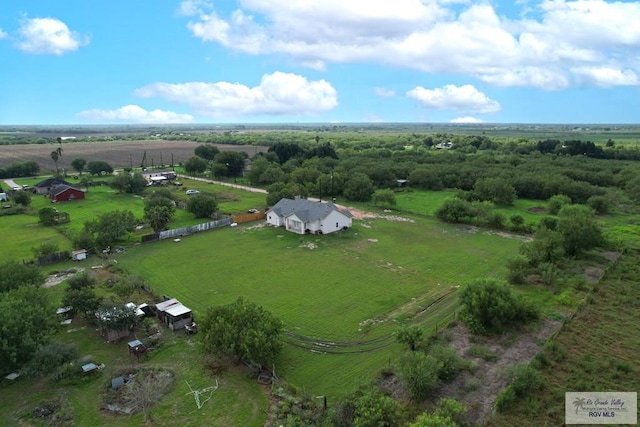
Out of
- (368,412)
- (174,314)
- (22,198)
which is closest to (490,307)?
(368,412)

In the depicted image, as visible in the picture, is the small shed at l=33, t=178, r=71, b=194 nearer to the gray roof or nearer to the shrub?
the gray roof

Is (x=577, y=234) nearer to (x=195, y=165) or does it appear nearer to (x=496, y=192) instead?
(x=496, y=192)

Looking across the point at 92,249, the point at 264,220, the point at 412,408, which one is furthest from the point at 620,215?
the point at 92,249

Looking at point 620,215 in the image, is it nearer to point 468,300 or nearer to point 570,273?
point 570,273

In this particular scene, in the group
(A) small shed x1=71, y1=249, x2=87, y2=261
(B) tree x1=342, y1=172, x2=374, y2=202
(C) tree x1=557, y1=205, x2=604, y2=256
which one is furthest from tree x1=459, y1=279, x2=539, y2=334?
(B) tree x1=342, y1=172, x2=374, y2=202

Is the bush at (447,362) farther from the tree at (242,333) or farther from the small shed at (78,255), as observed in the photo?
the small shed at (78,255)

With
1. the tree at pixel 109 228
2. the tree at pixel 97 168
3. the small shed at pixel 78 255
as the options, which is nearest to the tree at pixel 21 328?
the small shed at pixel 78 255
